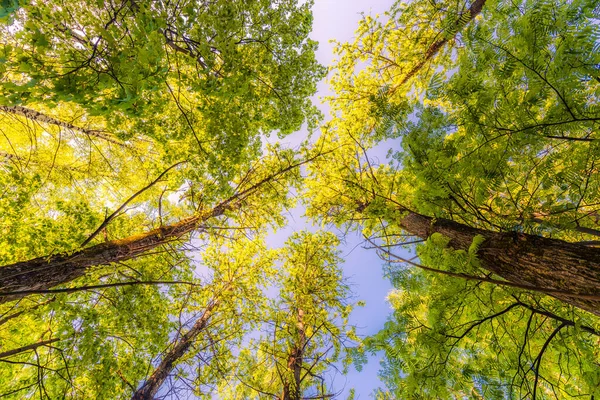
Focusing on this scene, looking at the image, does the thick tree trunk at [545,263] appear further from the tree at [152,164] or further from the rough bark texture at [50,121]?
the rough bark texture at [50,121]

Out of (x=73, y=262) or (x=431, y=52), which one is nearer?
(x=73, y=262)

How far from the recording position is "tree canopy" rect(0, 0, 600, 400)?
1754 mm

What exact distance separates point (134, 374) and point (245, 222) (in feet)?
9.79

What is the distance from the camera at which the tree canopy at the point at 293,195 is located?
5.75 feet

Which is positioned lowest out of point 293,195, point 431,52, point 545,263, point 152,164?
point 545,263

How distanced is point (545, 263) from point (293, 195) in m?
4.01

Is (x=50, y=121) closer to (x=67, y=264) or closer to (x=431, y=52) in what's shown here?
(x=67, y=264)

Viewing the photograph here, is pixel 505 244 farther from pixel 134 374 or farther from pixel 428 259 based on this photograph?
pixel 134 374

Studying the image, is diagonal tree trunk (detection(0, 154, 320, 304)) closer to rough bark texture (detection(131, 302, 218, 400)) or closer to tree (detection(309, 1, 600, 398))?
rough bark texture (detection(131, 302, 218, 400))

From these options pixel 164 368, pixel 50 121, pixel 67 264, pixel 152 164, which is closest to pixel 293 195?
pixel 152 164

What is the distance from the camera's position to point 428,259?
8.63ft

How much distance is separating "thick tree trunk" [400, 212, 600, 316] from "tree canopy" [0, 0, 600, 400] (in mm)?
16

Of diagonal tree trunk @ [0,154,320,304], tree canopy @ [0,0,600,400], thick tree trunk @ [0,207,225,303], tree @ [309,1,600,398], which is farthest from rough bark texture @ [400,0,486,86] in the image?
thick tree trunk @ [0,207,225,303]

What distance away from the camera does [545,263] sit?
2.01 metres
